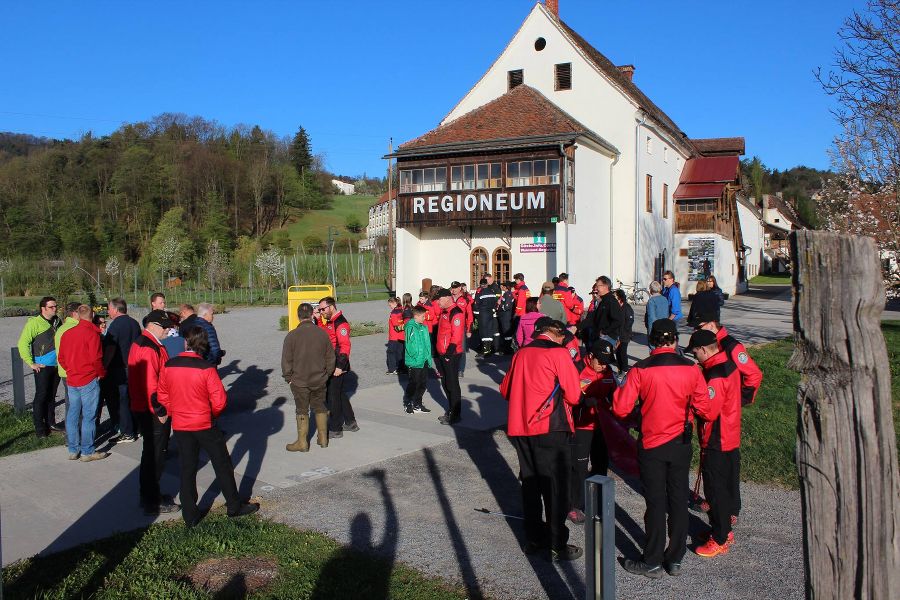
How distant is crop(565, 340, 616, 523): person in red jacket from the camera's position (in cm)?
627

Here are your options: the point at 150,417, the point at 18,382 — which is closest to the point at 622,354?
the point at 150,417

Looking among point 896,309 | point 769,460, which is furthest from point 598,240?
point 769,460

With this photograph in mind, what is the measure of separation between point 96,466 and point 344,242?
7428 cm

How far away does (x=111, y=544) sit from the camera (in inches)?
227

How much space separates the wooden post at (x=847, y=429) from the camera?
2490 millimetres

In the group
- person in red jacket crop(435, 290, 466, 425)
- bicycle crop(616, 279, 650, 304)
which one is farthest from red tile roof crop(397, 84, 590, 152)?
person in red jacket crop(435, 290, 466, 425)

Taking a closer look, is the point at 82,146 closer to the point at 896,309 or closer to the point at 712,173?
the point at 712,173

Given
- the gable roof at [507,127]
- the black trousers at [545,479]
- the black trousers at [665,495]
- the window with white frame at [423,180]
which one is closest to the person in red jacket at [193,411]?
the black trousers at [545,479]

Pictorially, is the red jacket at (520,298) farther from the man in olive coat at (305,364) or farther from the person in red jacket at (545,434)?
the person in red jacket at (545,434)

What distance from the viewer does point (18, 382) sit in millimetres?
10930

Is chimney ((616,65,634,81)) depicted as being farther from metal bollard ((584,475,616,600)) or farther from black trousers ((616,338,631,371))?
metal bollard ((584,475,616,600))

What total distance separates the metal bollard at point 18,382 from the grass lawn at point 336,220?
60933 millimetres

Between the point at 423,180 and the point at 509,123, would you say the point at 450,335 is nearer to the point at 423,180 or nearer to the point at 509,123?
the point at 423,180

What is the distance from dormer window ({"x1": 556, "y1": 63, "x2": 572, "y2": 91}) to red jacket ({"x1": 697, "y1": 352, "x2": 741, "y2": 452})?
3039 cm
